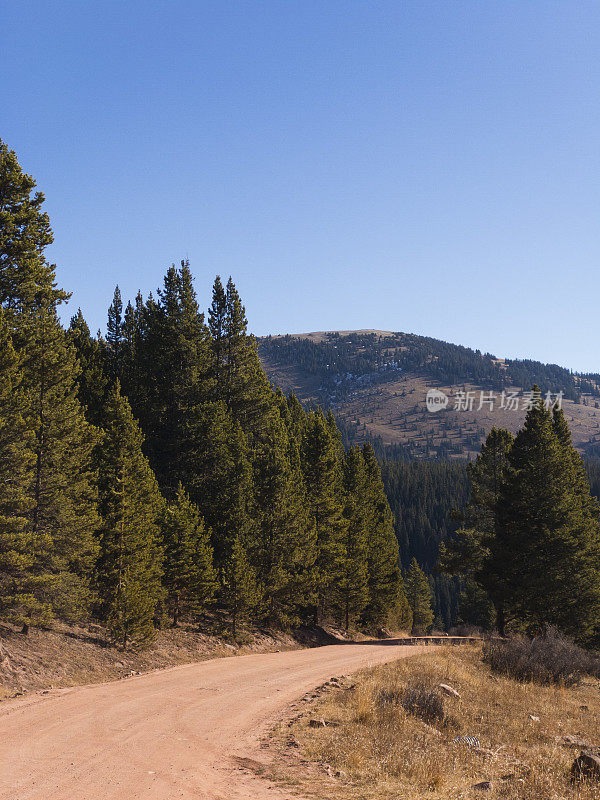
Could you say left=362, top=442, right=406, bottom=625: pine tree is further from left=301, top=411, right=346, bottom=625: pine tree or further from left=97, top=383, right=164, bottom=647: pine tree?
left=97, top=383, right=164, bottom=647: pine tree

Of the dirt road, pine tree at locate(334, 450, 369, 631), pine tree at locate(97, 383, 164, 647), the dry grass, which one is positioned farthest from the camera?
pine tree at locate(334, 450, 369, 631)

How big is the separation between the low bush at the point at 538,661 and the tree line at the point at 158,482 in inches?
509

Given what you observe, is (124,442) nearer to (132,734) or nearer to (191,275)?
(132,734)

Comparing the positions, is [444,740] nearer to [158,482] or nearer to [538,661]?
[538,661]

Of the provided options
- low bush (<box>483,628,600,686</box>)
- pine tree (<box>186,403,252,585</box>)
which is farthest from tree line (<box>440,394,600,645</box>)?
pine tree (<box>186,403,252,585</box>)

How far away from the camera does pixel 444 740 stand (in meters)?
13.6

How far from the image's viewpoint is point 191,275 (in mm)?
42812

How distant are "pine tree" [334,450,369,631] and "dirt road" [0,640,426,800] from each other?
846 inches

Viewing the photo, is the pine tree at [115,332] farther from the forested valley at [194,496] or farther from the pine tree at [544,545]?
the pine tree at [544,545]

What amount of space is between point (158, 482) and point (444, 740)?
2641 cm

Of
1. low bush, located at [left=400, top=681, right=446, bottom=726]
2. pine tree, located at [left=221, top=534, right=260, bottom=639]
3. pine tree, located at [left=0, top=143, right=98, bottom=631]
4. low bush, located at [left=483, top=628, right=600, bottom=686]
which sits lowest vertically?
low bush, located at [left=483, top=628, right=600, bottom=686]

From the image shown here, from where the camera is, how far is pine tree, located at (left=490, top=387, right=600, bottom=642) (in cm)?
3309

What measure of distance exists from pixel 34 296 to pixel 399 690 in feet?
72.2

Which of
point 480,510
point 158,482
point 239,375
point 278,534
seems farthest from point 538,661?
point 239,375
